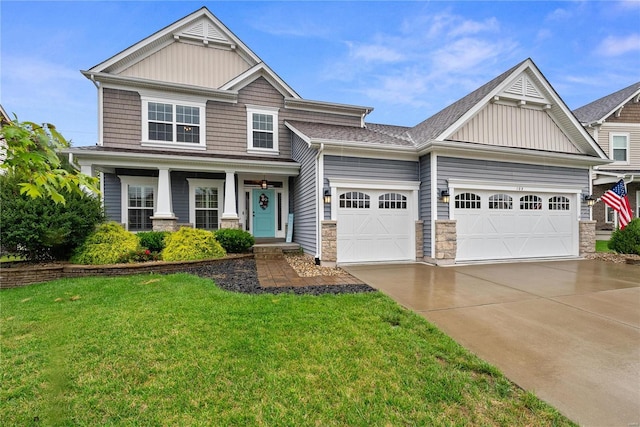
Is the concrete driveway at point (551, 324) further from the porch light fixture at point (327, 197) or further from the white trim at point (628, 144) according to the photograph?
the white trim at point (628, 144)

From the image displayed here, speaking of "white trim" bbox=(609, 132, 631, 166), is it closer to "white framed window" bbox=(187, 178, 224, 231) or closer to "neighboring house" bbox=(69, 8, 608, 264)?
"neighboring house" bbox=(69, 8, 608, 264)

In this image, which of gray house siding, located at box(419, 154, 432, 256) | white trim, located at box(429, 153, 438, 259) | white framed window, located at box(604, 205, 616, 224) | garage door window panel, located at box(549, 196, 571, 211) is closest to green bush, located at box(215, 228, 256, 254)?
gray house siding, located at box(419, 154, 432, 256)

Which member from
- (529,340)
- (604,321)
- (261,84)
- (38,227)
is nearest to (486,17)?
(261,84)

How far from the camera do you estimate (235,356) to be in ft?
9.89

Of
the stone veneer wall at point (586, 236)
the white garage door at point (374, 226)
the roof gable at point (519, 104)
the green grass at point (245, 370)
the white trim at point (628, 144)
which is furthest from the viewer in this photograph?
the white trim at point (628, 144)

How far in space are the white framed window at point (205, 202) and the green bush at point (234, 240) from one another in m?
2.25

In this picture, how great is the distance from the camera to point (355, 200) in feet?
28.9

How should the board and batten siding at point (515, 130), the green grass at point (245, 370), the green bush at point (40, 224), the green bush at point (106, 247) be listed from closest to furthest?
the green grass at point (245, 370), the green bush at point (40, 224), the green bush at point (106, 247), the board and batten siding at point (515, 130)

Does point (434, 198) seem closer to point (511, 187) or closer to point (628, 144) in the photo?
point (511, 187)

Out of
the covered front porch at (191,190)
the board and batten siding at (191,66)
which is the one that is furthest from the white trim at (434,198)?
the board and batten siding at (191,66)

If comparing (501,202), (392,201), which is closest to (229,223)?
(392,201)

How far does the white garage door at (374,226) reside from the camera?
8.68m

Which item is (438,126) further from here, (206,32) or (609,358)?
(206,32)

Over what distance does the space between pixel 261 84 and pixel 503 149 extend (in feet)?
30.3
